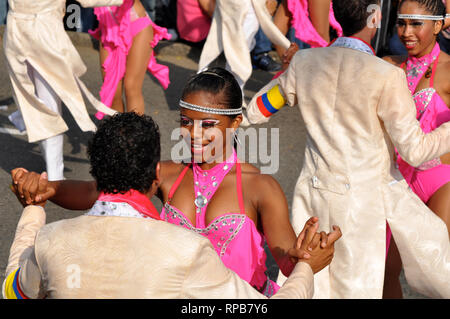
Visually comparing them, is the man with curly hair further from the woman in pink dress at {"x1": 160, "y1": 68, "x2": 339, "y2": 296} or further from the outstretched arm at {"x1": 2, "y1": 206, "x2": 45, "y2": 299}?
the woman in pink dress at {"x1": 160, "y1": 68, "x2": 339, "y2": 296}

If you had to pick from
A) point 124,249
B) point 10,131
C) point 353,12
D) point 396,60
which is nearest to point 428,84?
point 396,60

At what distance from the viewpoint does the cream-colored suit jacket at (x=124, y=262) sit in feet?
6.48

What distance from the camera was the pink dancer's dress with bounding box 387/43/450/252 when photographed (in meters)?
3.72

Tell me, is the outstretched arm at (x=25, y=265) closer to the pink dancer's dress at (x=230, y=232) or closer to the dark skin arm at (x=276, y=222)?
the pink dancer's dress at (x=230, y=232)

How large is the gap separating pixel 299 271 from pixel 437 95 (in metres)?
1.79

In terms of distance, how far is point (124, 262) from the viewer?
1.98m

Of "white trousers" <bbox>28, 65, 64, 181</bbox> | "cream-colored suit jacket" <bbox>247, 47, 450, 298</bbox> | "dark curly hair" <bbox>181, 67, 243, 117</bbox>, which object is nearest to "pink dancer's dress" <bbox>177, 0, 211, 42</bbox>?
"white trousers" <bbox>28, 65, 64, 181</bbox>

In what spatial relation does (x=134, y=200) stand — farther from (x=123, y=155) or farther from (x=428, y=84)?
(x=428, y=84)

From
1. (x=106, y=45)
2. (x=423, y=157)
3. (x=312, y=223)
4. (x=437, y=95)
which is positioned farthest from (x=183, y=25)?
(x=312, y=223)

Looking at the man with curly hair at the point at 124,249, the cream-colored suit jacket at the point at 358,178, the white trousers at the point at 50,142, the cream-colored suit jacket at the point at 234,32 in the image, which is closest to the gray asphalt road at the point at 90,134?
the white trousers at the point at 50,142

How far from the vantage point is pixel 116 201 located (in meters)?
2.12

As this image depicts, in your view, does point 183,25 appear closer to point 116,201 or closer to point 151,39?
point 151,39

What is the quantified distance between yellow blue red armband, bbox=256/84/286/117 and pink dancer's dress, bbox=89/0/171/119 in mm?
2674

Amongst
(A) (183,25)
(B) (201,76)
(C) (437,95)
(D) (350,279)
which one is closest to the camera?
(B) (201,76)
